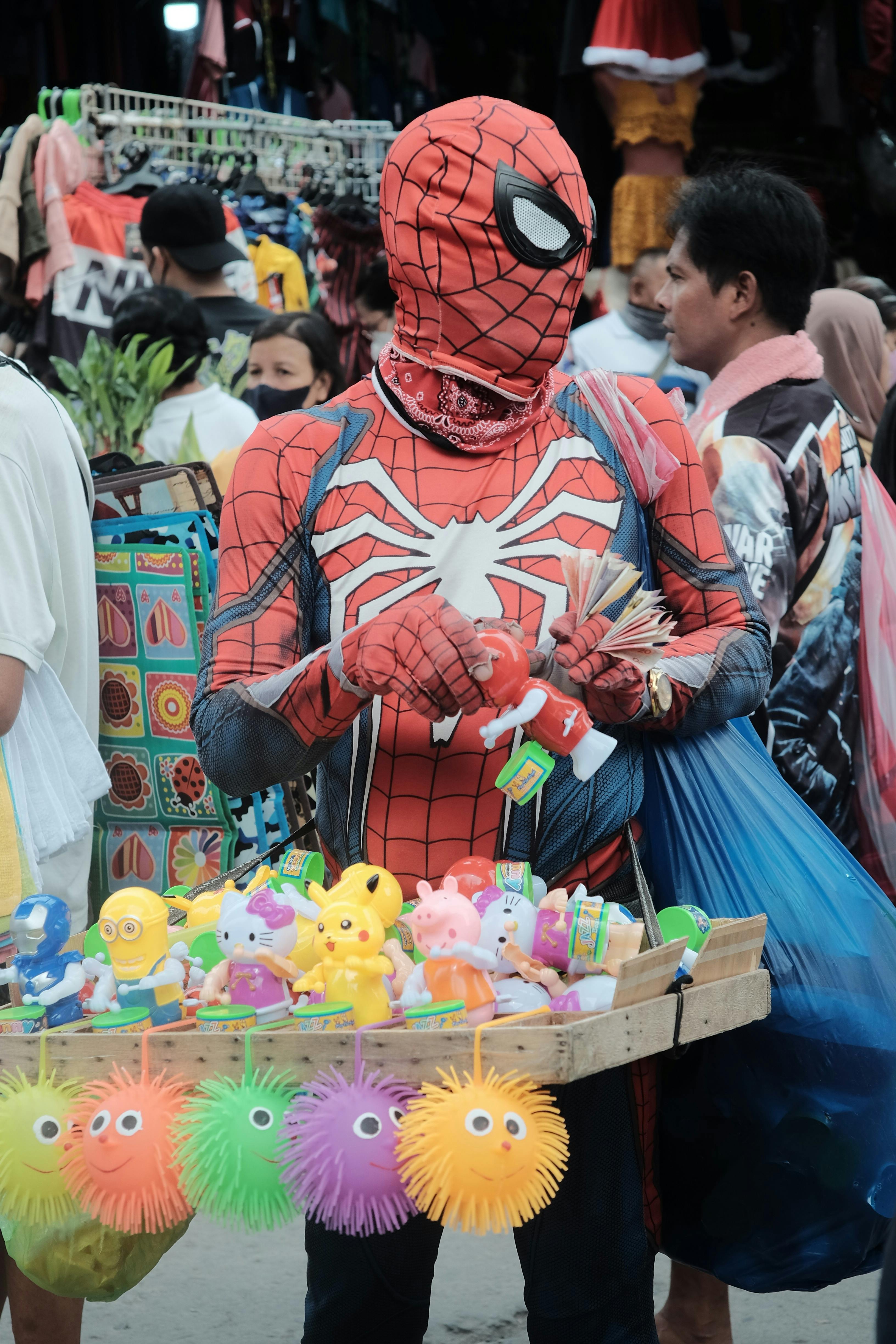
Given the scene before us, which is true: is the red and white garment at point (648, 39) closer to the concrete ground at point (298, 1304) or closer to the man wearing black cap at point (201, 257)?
the man wearing black cap at point (201, 257)

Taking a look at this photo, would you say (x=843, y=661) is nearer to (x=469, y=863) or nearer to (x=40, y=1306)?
(x=469, y=863)

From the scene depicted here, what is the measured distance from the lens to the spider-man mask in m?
1.79

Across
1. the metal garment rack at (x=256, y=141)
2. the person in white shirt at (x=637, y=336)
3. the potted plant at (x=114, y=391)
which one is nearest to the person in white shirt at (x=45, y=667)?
the potted plant at (x=114, y=391)

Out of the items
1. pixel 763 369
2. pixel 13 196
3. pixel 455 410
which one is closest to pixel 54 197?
pixel 13 196

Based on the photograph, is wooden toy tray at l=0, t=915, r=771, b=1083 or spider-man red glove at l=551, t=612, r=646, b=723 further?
spider-man red glove at l=551, t=612, r=646, b=723

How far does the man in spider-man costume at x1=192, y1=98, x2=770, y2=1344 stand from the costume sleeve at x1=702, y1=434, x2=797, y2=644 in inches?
34.3

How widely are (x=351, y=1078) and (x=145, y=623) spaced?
5.14ft

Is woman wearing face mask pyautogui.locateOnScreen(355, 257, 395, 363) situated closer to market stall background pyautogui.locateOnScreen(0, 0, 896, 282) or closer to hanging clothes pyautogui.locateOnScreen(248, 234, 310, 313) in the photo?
hanging clothes pyautogui.locateOnScreen(248, 234, 310, 313)

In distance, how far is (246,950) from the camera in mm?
1722

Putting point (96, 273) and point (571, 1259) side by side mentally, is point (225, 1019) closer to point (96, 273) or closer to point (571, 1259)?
point (571, 1259)

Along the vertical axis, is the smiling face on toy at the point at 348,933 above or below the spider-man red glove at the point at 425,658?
below

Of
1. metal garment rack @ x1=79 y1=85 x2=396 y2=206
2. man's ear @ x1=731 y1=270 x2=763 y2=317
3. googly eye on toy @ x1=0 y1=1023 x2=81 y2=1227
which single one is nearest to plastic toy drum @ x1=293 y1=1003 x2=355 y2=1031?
googly eye on toy @ x1=0 y1=1023 x2=81 y2=1227

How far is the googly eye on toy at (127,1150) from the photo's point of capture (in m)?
1.53

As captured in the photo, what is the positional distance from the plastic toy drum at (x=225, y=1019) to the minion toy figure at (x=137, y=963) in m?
0.09
